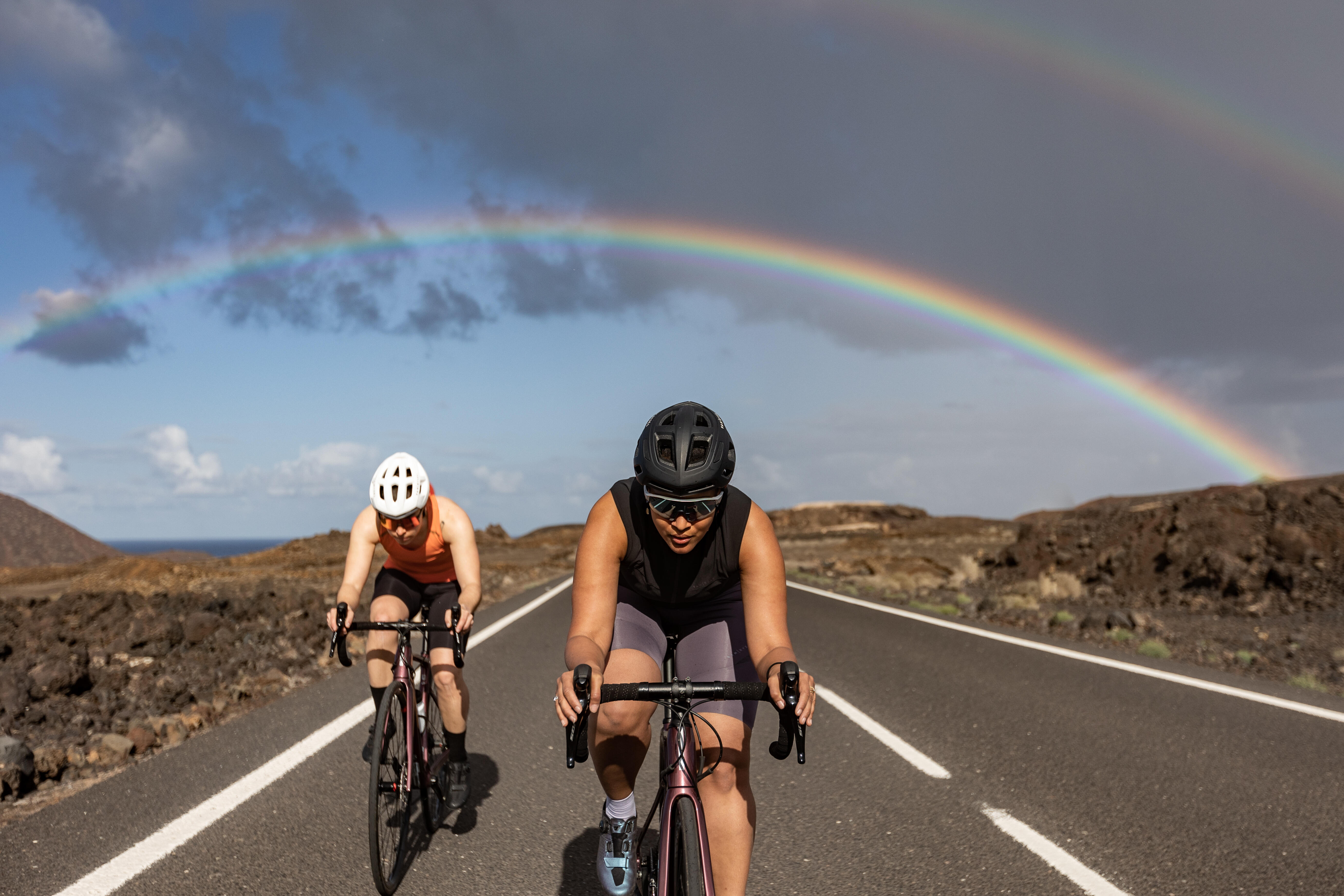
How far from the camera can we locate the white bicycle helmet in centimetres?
446

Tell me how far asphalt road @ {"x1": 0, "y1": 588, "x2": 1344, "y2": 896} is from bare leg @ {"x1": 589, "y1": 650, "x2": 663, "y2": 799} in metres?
1.02

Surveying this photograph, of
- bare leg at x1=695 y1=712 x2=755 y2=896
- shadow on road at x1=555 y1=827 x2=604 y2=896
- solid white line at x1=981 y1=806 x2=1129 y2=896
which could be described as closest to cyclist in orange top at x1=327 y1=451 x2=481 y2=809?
shadow on road at x1=555 y1=827 x2=604 y2=896

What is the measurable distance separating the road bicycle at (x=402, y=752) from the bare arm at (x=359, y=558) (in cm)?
21

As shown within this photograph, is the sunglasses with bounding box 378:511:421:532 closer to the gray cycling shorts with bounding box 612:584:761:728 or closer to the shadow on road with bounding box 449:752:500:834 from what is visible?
the shadow on road with bounding box 449:752:500:834

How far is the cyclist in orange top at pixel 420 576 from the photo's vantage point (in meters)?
4.55

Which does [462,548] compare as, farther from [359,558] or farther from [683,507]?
[683,507]

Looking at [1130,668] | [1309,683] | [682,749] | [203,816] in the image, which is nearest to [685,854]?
[682,749]

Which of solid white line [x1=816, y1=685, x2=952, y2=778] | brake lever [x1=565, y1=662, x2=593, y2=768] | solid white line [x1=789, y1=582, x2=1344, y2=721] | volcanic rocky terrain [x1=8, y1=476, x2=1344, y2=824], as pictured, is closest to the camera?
brake lever [x1=565, y1=662, x2=593, y2=768]

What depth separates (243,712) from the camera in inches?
309

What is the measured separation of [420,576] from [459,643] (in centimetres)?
72

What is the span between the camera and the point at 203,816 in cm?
465

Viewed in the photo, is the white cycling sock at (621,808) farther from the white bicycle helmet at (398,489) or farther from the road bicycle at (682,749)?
the white bicycle helmet at (398,489)

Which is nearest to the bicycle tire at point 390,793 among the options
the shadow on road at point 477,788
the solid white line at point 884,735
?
the shadow on road at point 477,788

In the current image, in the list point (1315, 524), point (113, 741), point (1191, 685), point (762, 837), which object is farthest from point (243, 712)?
point (1315, 524)
